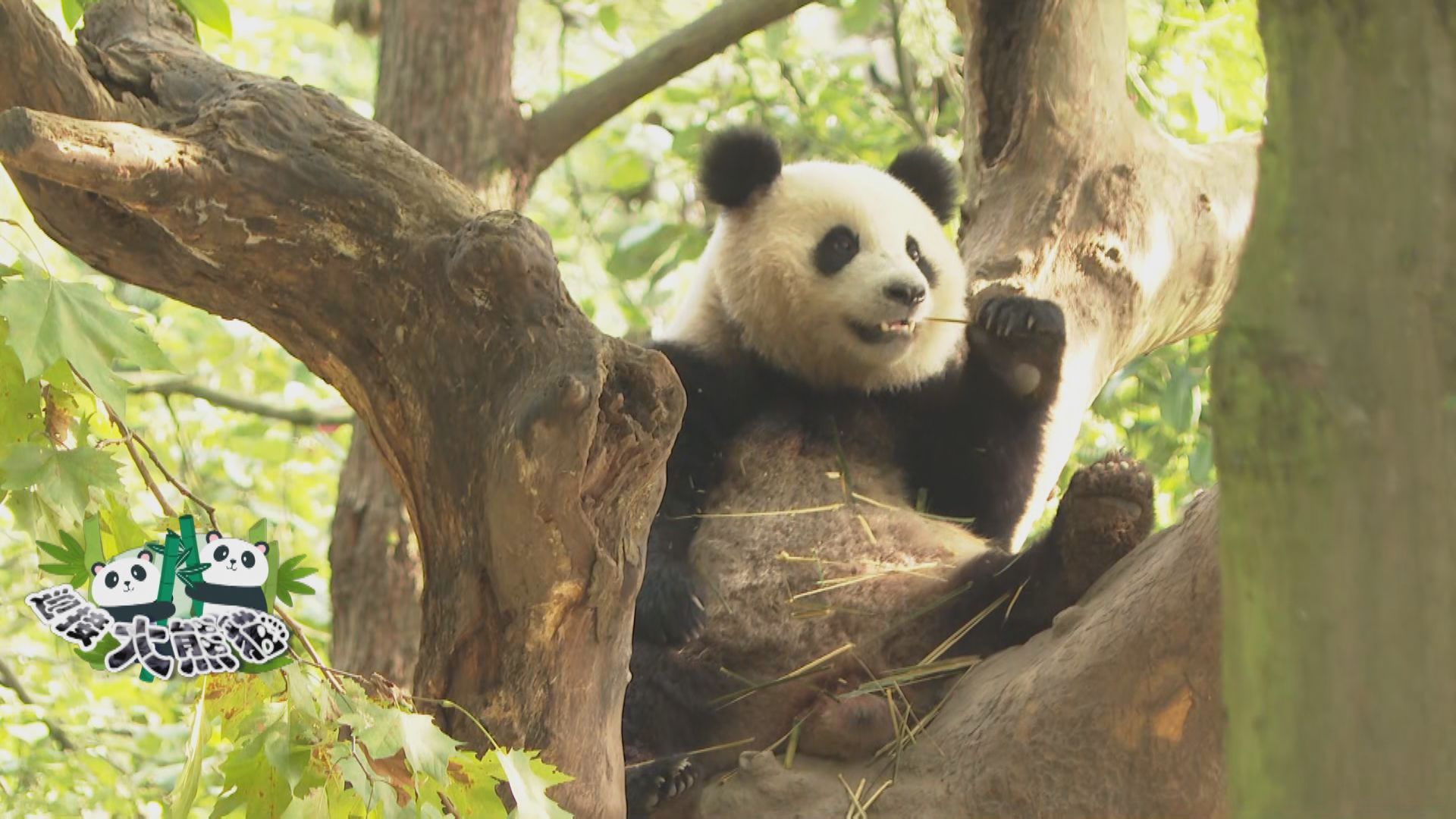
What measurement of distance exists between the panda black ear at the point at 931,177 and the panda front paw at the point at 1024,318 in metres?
1.02

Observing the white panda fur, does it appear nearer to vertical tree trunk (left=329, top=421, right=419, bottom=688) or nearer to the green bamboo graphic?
the green bamboo graphic

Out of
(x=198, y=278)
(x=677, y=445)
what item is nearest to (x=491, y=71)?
(x=677, y=445)

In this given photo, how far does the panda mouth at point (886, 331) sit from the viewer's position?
13.5ft

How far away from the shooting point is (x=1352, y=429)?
1.20m

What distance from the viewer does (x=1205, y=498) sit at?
2.69 meters

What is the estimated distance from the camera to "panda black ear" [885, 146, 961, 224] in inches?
189

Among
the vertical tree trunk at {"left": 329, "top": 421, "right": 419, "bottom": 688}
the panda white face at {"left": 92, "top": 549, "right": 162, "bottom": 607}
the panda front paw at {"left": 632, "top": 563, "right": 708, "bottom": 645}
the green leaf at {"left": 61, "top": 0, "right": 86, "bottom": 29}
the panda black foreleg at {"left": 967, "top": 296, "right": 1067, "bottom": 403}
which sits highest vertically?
the green leaf at {"left": 61, "top": 0, "right": 86, "bottom": 29}

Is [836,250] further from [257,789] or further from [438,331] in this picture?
[257,789]

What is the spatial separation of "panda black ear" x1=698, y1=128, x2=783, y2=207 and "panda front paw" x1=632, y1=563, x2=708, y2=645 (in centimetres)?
151

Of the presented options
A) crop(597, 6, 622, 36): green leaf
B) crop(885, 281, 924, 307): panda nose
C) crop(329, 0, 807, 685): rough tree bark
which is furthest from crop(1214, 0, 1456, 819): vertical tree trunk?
crop(597, 6, 622, 36): green leaf

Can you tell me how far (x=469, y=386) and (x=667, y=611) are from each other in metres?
1.13

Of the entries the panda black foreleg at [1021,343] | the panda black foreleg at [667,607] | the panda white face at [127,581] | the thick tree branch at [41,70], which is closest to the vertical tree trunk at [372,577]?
the panda black foreleg at [667,607]

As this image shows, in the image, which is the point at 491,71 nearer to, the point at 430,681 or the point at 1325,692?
the point at 430,681

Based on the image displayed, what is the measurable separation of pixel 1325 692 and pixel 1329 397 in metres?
0.25
